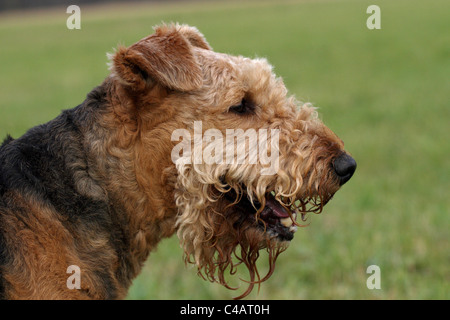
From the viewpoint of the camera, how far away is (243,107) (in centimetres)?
306

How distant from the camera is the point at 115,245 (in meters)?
3.00

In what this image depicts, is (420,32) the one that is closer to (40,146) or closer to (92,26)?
(40,146)

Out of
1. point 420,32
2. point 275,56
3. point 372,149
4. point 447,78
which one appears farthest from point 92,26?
point 372,149

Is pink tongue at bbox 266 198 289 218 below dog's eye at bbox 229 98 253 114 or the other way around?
below

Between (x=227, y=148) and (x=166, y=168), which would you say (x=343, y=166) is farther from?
(x=166, y=168)

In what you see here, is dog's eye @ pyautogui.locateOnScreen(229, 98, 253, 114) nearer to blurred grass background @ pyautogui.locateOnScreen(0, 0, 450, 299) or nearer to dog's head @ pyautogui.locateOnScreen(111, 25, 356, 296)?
dog's head @ pyautogui.locateOnScreen(111, 25, 356, 296)

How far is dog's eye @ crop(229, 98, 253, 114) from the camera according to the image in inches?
120

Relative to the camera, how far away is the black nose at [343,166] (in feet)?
9.38

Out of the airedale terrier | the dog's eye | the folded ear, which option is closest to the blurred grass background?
the airedale terrier

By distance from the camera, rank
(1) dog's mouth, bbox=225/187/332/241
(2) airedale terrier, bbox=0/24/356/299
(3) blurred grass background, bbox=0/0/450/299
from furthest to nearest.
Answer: (3) blurred grass background, bbox=0/0/450/299 → (1) dog's mouth, bbox=225/187/332/241 → (2) airedale terrier, bbox=0/24/356/299

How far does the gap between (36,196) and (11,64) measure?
21521 millimetres

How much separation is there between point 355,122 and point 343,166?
802 cm

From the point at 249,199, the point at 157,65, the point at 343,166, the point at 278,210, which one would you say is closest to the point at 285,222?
the point at 278,210

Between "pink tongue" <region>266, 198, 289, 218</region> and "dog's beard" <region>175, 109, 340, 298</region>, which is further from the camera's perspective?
"pink tongue" <region>266, 198, 289, 218</region>
